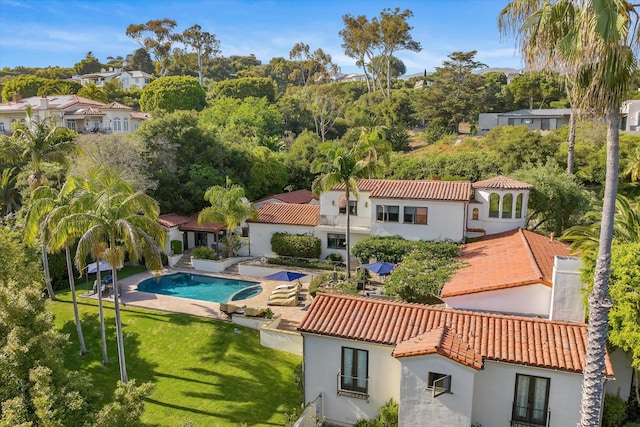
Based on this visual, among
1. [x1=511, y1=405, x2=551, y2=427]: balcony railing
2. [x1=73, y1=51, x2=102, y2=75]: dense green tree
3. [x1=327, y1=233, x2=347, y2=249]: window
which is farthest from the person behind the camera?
[x1=73, y1=51, x2=102, y2=75]: dense green tree

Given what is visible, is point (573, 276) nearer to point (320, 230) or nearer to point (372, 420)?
point (372, 420)

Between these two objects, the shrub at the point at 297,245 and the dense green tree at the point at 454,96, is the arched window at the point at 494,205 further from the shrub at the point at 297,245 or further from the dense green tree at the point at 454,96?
the dense green tree at the point at 454,96

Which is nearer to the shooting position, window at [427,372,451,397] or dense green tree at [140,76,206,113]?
window at [427,372,451,397]

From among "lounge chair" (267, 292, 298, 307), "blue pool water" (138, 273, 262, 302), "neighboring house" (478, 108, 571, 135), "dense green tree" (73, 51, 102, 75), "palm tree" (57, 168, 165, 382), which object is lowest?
"blue pool water" (138, 273, 262, 302)

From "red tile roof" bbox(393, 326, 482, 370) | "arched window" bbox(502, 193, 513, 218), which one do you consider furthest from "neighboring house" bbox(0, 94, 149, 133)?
"red tile roof" bbox(393, 326, 482, 370)

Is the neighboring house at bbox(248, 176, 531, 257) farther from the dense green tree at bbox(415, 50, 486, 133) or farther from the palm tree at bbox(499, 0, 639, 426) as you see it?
the dense green tree at bbox(415, 50, 486, 133)

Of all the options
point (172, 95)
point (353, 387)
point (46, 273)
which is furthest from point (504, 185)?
point (172, 95)
